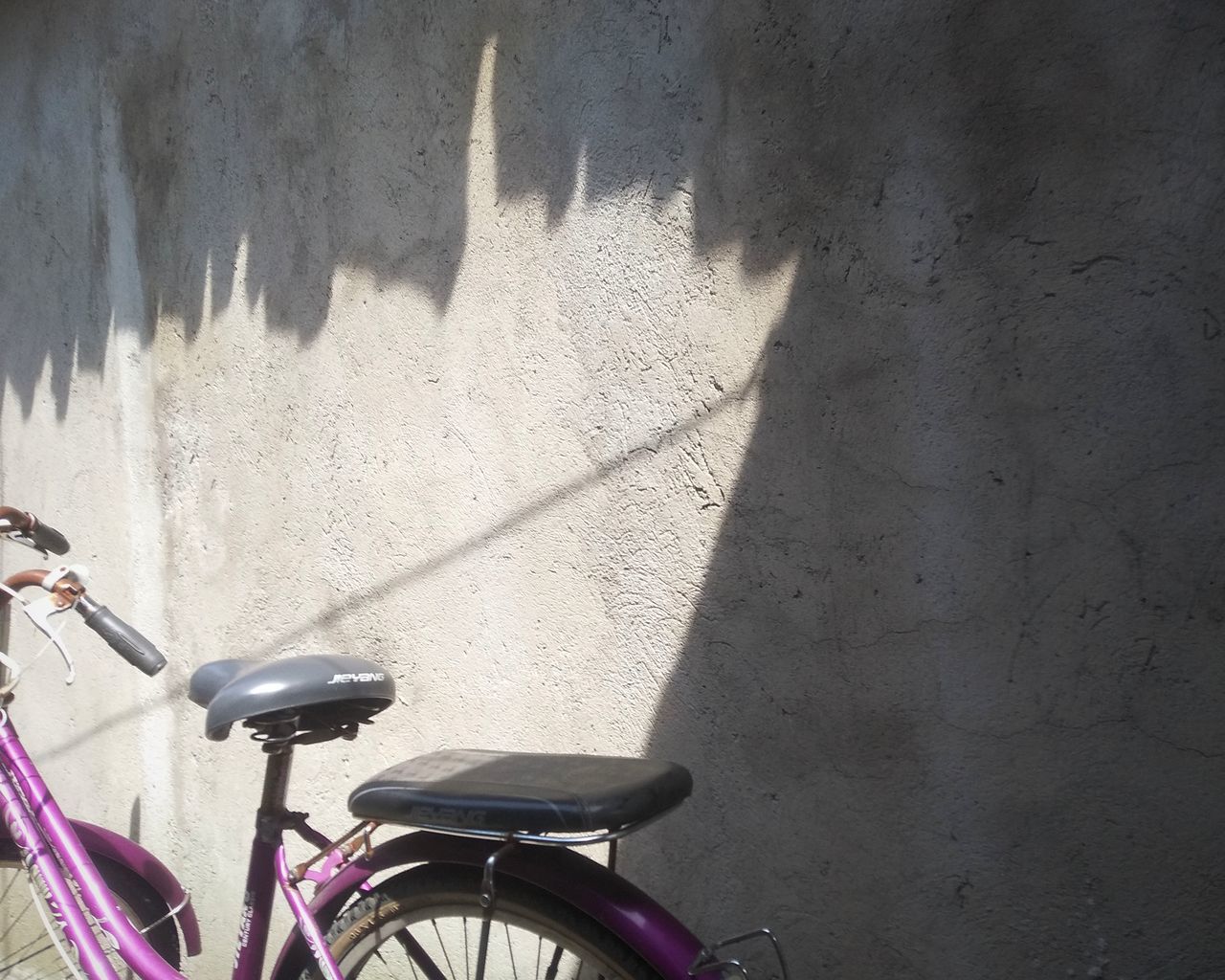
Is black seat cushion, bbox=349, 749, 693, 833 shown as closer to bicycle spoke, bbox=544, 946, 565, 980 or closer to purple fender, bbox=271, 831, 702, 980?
purple fender, bbox=271, 831, 702, 980

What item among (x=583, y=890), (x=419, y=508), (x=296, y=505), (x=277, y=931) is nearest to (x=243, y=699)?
(x=583, y=890)

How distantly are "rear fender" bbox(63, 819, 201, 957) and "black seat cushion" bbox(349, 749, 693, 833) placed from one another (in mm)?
970

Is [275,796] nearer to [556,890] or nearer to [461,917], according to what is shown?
[461,917]

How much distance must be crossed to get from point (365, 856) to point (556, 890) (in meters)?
0.39

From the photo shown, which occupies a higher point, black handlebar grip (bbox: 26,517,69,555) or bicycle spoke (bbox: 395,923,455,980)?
black handlebar grip (bbox: 26,517,69,555)

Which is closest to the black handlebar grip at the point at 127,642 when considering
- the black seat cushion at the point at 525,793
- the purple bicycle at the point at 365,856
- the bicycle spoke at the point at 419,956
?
the purple bicycle at the point at 365,856

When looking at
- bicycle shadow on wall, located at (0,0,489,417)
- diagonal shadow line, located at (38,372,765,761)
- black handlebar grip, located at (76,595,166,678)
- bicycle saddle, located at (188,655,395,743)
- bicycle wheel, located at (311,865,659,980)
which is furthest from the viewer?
bicycle shadow on wall, located at (0,0,489,417)

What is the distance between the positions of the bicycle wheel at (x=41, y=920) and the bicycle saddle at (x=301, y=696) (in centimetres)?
71

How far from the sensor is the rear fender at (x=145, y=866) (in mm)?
2416

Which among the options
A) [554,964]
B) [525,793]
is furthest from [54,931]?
[525,793]

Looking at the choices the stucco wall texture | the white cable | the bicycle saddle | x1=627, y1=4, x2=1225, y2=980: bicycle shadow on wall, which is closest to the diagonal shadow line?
the stucco wall texture

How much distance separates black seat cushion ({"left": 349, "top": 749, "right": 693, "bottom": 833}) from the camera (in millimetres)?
1537

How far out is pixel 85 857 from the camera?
223cm

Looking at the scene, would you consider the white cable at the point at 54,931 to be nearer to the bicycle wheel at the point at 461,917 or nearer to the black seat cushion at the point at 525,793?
the bicycle wheel at the point at 461,917
